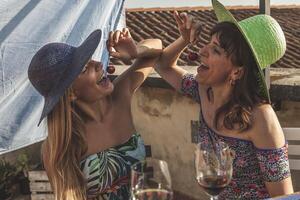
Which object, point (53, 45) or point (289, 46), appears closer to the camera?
point (53, 45)

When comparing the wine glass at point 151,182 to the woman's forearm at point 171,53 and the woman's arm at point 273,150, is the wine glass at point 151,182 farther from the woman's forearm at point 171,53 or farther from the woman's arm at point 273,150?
the woman's forearm at point 171,53

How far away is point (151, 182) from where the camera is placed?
64.9 inches

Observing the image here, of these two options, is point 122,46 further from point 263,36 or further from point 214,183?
point 214,183

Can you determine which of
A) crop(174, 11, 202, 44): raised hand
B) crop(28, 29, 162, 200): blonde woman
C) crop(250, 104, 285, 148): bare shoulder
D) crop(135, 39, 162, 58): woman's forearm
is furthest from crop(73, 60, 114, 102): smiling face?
crop(250, 104, 285, 148): bare shoulder

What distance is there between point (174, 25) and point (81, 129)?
10321 mm

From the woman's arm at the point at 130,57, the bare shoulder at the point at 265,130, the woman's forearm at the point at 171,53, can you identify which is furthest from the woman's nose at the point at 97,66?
the bare shoulder at the point at 265,130

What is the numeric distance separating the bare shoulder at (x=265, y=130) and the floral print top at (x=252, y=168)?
0.07 ft

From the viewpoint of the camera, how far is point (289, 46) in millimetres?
11375

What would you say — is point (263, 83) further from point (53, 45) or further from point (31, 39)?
point (31, 39)

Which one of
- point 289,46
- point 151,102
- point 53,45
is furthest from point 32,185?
point 289,46

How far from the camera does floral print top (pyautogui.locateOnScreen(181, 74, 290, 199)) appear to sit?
2.11m

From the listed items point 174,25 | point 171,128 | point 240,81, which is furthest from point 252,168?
point 174,25

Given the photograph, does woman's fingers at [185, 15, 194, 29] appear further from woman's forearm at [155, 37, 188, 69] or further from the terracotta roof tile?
the terracotta roof tile

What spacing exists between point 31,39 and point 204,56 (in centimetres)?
109
